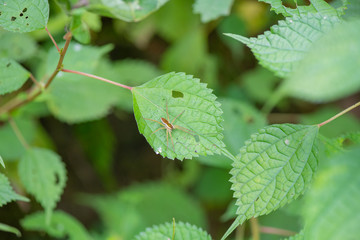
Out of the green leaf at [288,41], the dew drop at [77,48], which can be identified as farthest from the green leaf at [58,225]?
the green leaf at [288,41]

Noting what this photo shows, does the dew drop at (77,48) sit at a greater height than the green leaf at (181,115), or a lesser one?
lesser

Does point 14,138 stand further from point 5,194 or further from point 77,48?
point 5,194

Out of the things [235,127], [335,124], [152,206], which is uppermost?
[235,127]

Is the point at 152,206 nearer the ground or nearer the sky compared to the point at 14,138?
nearer the ground

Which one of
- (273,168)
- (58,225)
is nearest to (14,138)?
(58,225)

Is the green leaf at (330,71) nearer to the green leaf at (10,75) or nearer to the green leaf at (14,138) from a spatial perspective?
the green leaf at (10,75)
